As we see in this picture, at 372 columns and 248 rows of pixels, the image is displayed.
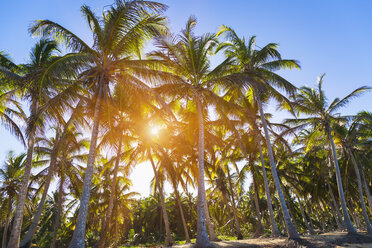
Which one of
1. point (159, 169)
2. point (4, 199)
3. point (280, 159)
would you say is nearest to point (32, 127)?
point (159, 169)

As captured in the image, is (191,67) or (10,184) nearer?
(191,67)

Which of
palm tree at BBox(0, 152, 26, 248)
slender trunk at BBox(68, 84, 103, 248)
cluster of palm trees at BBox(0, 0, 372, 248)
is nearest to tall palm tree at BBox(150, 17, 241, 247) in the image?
cluster of palm trees at BBox(0, 0, 372, 248)

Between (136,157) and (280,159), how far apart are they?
1362 centimetres

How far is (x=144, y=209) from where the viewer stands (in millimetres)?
34844

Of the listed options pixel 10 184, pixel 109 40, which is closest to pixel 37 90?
pixel 109 40

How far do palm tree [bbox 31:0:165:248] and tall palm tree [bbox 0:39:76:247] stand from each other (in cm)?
111

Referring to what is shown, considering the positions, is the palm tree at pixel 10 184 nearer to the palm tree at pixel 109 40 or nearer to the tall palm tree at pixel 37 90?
the tall palm tree at pixel 37 90

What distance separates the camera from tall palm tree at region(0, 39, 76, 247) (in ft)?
26.6

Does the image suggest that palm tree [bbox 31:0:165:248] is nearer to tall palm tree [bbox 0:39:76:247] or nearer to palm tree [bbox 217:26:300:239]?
tall palm tree [bbox 0:39:76:247]

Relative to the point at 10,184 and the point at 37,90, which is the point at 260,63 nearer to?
the point at 37,90

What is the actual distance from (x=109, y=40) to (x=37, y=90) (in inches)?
170

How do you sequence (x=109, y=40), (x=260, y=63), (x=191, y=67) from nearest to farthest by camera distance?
(x=109, y=40) → (x=191, y=67) → (x=260, y=63)

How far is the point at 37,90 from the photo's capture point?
10.0m

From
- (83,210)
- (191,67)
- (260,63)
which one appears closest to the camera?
(83,210)
